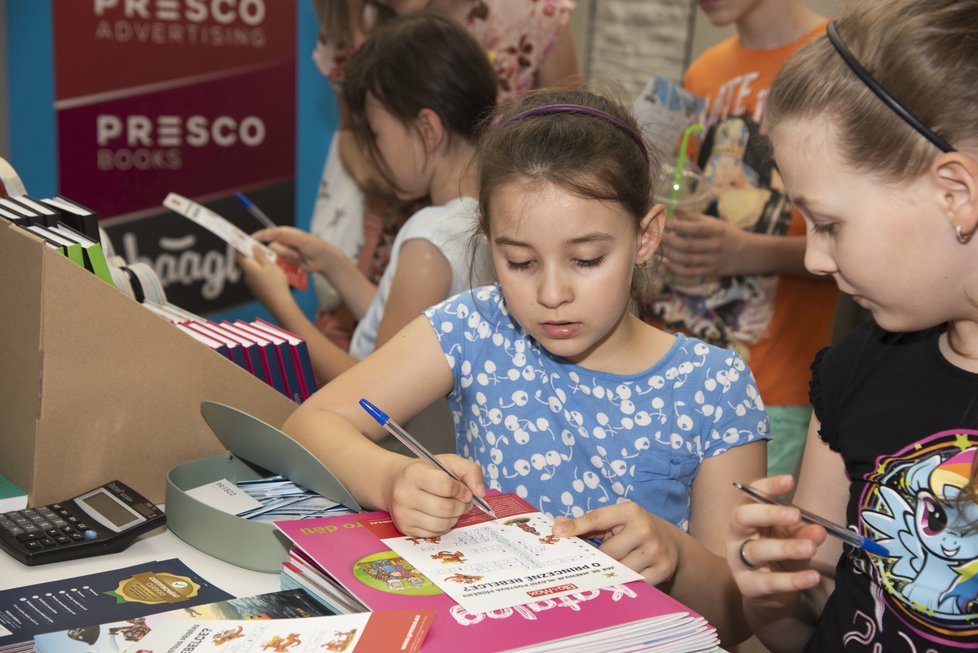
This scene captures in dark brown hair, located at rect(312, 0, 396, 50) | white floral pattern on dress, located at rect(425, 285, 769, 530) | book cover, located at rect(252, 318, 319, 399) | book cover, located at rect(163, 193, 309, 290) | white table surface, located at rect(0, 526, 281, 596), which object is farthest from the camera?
dark brown hair, located at rect(312, 0, 396, 50)

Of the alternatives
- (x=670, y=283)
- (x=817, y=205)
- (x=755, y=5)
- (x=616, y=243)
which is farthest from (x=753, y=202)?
(x=817, y=205)

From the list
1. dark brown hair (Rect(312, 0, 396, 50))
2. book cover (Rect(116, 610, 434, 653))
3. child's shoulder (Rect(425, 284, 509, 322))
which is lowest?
book cover (Rect(116, 610, 434, 653))

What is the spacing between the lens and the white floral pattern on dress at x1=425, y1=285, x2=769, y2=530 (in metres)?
1.37

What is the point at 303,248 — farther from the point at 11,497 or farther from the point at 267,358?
the point at 11,497

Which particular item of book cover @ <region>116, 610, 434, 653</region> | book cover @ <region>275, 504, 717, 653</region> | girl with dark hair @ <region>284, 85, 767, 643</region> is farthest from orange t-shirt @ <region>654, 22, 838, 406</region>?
book cover @ <region>116, 610, 434, 653</region>

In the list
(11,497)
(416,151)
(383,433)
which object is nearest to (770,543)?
(383,433)

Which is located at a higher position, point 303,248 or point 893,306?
point 893,306

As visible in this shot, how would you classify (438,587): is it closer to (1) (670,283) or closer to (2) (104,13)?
(1) (670,283)

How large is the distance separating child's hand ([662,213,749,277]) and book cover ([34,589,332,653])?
1218 millimetres

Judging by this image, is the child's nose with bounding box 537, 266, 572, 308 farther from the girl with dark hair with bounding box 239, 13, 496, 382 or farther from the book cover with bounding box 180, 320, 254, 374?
the girl with dark hair with bounding box 239, 13, 496, 382

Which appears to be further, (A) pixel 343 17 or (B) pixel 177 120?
(B) pixel 177 120

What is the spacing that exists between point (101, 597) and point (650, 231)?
81 cm

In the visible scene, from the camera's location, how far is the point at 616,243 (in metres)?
1.31

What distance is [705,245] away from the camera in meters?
2.03
